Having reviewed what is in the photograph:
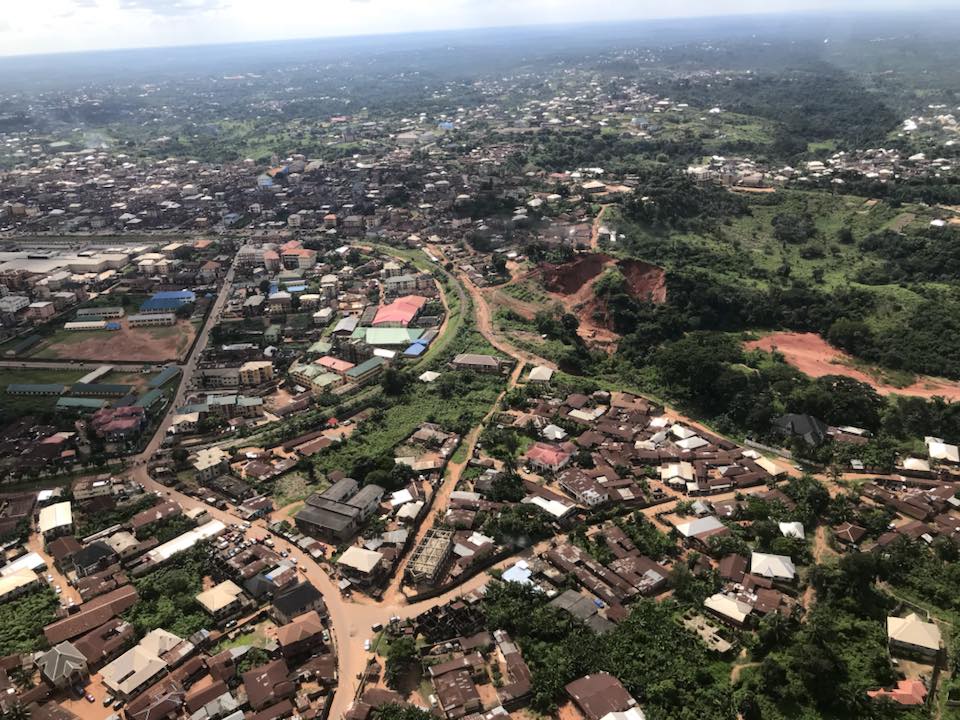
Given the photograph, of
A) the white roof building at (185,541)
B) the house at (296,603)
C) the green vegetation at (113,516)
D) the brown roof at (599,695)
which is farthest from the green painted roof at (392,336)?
the brown roof at (599,695)

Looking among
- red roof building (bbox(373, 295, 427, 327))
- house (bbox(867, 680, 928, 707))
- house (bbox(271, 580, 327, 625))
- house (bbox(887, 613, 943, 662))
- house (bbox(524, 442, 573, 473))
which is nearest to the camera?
house (bbox(867, 680, 928, 707))

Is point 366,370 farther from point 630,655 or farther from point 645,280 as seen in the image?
point 630,655

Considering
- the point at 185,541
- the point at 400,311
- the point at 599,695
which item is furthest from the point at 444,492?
the point at 400,311

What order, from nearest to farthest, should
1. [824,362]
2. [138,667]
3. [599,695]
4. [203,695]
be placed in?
1. [599,695]
2. [203,695]
3. [138,667]
4. [824,362]

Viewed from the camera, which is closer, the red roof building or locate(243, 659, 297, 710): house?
locate(243, 659, 297, 710): house

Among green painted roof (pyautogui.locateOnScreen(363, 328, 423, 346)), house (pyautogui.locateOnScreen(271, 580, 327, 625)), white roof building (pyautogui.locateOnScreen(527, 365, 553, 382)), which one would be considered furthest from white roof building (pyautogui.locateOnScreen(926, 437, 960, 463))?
green painted roof (pyautogui.locateOnScreen(363, 328, 423, 346))

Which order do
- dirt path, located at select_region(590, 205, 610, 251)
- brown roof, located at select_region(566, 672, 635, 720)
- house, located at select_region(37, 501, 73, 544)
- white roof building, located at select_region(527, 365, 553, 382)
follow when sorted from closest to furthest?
brown roof, located at select_region(566, 672, 635, 720) < house, located at select_region(37, 501, 73, 544) < white roof building, located at select_region(527, 365, 553, 382) < dirt path, located at select_region(590, 205, 610, 251)

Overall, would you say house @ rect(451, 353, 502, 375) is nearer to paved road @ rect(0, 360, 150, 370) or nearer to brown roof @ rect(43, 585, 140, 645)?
paved road @ rect(0, 360, 150, 370)

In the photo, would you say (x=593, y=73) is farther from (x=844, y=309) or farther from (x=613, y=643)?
(x=613, y=643)
